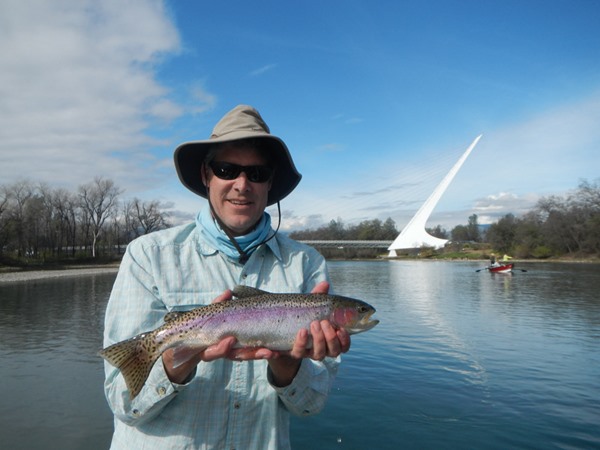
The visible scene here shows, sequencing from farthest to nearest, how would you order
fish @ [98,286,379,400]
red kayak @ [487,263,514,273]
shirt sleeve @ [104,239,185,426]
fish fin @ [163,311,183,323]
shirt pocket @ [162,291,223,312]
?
red kayak @ [487,263,514,273] < shirt pocket @ [162,291,223,312] < fish fin @ [163,311,183,323] < fish @ [98,286,379,400] < shirt sleeve @ [104,239,185,426]

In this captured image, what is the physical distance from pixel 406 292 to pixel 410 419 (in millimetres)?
25592

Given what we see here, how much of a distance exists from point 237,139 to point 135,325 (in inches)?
57.0

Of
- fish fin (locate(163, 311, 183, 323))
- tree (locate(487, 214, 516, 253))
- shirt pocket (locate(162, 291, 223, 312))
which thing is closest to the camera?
fish fin (locate(163, 311, 183, 323))

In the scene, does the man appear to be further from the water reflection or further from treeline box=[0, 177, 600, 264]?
treeline box=[0, 177, 600, 264]

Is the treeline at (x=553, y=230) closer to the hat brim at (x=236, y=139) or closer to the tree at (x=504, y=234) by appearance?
the tree at (x=504, y=234)

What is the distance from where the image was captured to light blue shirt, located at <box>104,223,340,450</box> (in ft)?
8.85

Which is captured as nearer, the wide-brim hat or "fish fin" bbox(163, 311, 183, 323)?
"fish fin" bbox(163, 311, 183, 323)

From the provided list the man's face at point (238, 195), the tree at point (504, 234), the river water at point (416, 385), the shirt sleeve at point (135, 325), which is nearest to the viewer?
the shirt sleeve at point (135, 325)

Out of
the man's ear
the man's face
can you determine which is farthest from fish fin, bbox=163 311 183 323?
the man's ear

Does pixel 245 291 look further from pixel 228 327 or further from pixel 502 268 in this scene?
pixel 502 268

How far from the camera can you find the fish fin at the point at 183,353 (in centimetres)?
274

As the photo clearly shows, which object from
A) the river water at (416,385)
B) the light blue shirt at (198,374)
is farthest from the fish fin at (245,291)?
the river water at (416,385)

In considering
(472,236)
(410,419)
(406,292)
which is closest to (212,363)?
(410,419)

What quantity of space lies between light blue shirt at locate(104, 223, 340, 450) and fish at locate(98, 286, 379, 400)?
3.8 inches
